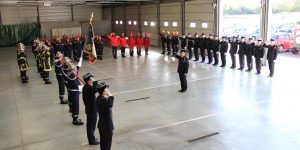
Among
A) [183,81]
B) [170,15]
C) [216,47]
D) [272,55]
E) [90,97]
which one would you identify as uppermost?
[170,15]

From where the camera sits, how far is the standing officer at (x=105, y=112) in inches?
233

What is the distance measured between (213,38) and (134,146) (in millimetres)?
11393

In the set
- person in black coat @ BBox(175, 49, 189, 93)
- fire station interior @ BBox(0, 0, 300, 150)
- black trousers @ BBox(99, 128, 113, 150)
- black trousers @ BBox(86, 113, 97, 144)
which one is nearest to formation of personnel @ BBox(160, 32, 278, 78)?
fire station interior @ BBox(0, 0, 300, 150)

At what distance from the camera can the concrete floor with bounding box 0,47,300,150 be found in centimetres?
722

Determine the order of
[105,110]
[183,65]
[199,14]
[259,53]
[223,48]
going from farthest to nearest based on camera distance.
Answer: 1. [199,14]
2. [223,48]
3. [259,53]
4. [183,65]
5. [105,110]

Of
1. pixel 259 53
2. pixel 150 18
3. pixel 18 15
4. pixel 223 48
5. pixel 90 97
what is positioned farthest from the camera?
pixel 18 15

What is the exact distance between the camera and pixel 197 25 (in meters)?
21.4

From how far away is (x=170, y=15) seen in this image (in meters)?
24.7

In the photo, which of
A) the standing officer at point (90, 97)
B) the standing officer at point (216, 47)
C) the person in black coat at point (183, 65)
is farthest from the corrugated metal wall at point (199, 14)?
the standing officer at point (90, 97)

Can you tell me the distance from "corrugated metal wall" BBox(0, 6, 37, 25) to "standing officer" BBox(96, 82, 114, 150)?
1144 inches

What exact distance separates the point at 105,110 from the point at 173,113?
12.1ft

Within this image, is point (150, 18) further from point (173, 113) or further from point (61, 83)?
point (173, 113)

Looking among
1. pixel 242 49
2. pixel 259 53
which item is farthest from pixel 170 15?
pixel 259 53

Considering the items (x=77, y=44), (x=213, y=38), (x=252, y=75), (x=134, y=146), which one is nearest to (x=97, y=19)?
(x=77, y=44)
